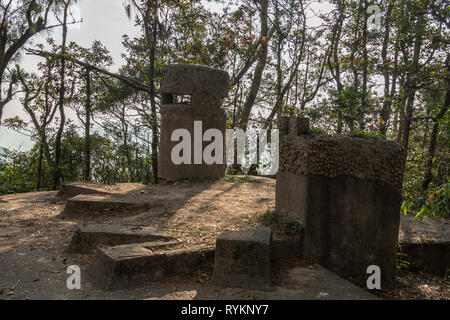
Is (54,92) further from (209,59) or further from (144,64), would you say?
(209,59)

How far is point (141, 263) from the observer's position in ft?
9.72

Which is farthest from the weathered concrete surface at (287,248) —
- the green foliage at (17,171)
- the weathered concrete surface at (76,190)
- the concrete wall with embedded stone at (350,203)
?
the green foliage at (17,171)

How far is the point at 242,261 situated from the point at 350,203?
127cm

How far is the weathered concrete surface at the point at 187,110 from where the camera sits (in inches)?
281

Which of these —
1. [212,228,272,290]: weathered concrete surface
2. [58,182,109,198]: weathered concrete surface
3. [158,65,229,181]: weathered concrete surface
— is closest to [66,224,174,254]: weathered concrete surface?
[212,228,272,290]: weathered concrete surface

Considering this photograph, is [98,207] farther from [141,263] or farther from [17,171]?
[17,171]

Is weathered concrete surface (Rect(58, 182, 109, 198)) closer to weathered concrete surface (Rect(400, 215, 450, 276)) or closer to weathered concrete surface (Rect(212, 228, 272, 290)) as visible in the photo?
weathered concrete surface (Rect(212, 228, 272, 290))

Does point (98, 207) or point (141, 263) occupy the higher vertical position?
point (98, 207)

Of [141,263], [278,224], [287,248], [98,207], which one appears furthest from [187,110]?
[141,263]

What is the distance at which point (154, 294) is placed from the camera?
9.04 ft

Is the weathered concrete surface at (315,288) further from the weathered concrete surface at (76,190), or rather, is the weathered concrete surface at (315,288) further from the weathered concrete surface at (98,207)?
the weathered concrete surface at (76,190)

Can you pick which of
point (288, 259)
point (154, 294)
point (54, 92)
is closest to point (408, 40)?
point (288, 259)

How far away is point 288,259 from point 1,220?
403cm
